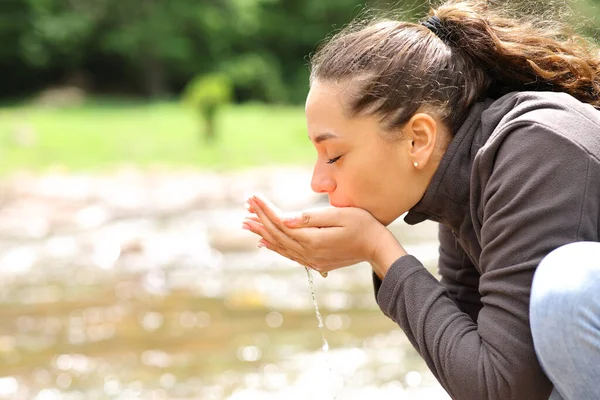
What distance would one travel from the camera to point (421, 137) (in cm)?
203

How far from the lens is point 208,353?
4246 mm

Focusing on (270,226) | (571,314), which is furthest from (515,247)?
(270,226)

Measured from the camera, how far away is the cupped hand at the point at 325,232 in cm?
205

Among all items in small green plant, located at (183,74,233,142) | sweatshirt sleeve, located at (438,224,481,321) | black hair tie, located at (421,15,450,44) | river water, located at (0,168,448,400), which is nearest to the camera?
black hair tie, located at (421,15,450,44)

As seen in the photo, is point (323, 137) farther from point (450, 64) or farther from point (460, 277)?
point (460, 277)

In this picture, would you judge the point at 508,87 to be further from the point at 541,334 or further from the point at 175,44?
the point at 175,44

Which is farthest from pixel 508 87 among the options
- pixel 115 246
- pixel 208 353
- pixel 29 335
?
pixel 115 246

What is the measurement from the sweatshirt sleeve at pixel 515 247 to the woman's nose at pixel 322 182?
39cm

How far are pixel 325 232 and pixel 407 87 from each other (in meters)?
0.38

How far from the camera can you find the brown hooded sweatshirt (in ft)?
5.71

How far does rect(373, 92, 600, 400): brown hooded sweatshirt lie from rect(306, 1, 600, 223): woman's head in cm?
13

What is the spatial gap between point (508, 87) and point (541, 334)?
693 millimetres

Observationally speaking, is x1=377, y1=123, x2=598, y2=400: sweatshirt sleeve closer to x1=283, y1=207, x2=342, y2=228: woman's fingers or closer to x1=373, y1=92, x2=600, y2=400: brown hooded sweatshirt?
x1=373, y1=92, x2=600, y2=400: brown hooded sweatshirt

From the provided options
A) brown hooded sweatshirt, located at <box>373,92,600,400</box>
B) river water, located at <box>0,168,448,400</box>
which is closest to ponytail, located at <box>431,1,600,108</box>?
brown hooded sweatshirt, located at <box>373,92,600,400</box>
